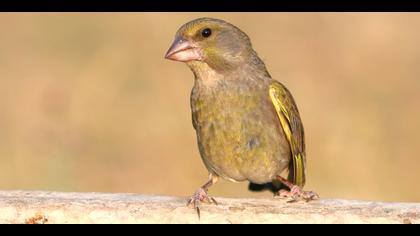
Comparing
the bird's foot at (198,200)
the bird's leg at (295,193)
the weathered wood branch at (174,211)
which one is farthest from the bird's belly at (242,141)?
the weathered wood branch at (174,211)

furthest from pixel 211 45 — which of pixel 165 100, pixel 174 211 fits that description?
pixel 165 100

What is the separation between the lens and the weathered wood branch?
5180 millimetres

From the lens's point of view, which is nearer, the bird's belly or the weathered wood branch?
the weathered wood branch

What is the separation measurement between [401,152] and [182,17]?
344 centimetres

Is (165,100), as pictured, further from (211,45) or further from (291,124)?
(211,45)

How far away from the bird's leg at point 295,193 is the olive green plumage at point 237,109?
0.30 feet

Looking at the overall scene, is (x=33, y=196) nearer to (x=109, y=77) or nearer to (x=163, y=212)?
(x=163, y=212)

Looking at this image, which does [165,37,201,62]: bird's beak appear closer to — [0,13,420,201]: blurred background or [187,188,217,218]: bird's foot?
[187,188,217,218]: bird's foot

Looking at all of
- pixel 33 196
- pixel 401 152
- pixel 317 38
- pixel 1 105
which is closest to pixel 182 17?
pixel 317 38

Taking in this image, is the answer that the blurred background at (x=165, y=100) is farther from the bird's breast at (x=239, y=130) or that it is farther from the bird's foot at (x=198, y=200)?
the bird's foot at (x=198, y=200)

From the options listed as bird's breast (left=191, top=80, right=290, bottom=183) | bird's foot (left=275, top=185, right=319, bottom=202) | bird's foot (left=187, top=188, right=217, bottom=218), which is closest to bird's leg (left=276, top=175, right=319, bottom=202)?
bird's foot (left=275, top=185, right=319, bottom=202)

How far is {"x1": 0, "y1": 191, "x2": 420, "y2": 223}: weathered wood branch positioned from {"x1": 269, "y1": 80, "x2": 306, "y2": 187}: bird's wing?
1.18 metres

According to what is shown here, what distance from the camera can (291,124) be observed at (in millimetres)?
6582

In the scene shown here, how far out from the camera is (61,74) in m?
10.4
